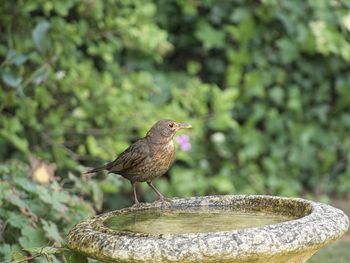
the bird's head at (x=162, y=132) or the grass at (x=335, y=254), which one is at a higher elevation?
the bird's head at (x=162, y=132)

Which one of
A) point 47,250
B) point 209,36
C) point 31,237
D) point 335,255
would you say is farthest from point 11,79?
point 335,255

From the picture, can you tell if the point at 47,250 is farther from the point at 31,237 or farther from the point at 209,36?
the point at 209,36

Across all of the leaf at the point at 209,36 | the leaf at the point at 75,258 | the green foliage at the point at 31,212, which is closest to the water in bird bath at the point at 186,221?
the leaf at the point at 75,258

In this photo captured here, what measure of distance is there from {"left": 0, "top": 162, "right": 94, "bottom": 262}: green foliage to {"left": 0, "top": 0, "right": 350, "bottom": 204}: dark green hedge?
3.36 feet

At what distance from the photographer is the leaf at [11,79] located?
476 cm

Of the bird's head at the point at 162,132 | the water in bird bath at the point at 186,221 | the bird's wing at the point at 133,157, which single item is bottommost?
the water in bird bath at the point at 186,221

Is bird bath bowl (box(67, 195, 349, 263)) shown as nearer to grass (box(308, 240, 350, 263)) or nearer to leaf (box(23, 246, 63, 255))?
leaf (box(23, 246, 63, 255))

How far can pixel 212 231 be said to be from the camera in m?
2.90

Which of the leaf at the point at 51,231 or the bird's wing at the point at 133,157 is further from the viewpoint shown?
the leaf at the point at 51,231

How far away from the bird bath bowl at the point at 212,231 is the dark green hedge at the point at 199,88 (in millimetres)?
1968

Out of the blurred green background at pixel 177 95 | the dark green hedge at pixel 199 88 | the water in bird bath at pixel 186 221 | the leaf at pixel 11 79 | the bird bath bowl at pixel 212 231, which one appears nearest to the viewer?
the bird bath bowl at pixel 212 231

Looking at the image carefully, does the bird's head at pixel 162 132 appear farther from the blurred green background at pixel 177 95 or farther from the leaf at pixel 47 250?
the blurred green background at pixel 177 95

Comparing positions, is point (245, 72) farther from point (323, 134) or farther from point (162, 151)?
point (162, 151)

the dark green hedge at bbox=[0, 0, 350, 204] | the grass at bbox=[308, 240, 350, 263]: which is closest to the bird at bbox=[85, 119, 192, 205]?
the dark green hedge at bbox=[0, 0, 350, 204]
